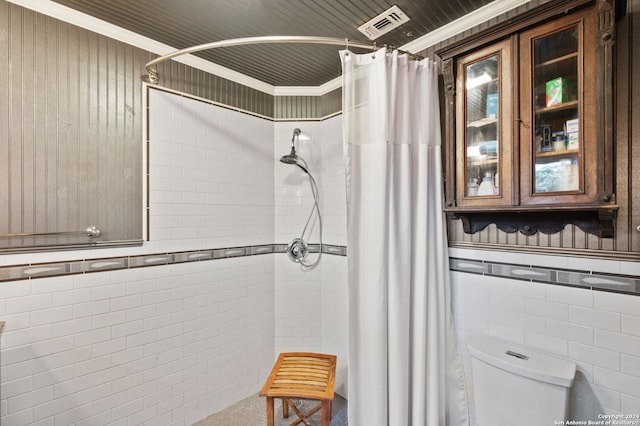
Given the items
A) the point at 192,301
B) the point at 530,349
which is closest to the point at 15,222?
the point at 192,301

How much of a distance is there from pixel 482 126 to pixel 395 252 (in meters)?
0.77

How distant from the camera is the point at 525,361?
124 centimetres

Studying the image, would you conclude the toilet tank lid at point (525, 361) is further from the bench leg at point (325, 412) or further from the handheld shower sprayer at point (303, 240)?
the handheld shower sprayer at point (303, 240)

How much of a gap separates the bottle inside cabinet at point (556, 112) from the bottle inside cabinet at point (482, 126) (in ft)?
0.52

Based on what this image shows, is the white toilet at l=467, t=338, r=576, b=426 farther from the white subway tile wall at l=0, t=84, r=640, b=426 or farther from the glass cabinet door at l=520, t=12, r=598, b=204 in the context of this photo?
the glass cabinet door at l=520, t=12, r=598, b=204

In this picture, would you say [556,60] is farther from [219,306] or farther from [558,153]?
[219,306]

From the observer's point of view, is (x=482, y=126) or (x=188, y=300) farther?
(x=188, y=300)

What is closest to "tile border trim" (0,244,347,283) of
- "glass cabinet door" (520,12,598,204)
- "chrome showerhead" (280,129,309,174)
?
"chrome showerhead" (280,129,309,174)

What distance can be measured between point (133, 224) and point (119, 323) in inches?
22.3

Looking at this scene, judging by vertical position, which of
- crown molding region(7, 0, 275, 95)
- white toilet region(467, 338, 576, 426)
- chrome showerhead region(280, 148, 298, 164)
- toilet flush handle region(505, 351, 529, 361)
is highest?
crown molding region(7, 0, 275, 95)

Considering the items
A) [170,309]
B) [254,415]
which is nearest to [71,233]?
[170,309]

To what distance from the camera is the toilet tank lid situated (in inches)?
45.0

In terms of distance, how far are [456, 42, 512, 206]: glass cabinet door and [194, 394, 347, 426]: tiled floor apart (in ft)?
5.55

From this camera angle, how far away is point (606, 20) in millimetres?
1076
